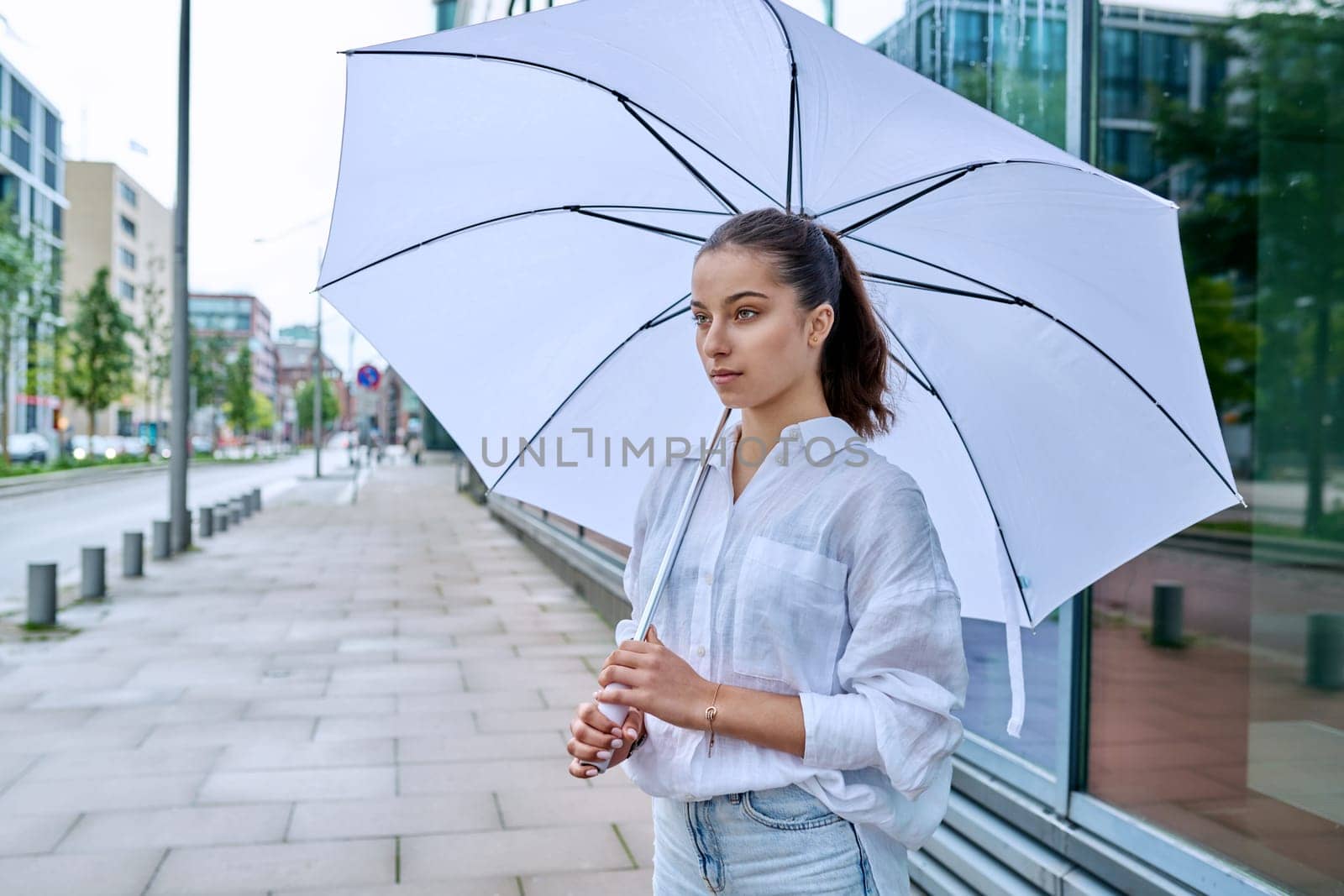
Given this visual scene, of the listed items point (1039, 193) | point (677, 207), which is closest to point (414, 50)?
point (677, 207)

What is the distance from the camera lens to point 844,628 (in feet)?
4.98

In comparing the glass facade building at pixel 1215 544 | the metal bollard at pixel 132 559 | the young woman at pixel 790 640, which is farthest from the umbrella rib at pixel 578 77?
the metal bollard at pixel 132 559

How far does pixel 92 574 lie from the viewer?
10062 millimetres

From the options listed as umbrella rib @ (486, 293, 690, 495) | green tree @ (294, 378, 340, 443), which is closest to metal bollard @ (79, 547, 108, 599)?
umbrella rib @ (486, 293, 690, 495)

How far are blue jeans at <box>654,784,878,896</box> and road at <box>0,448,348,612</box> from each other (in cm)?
974

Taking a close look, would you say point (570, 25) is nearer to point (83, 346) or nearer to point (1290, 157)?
point (1290, 157)

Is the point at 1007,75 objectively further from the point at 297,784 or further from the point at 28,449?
the point at 28,449

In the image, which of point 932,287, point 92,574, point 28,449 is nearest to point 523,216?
point 932,287

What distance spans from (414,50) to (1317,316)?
10.1ft

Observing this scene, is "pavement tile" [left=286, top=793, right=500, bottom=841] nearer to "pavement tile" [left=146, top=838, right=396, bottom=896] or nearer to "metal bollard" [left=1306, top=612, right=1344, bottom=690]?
"pavement tile" [left=146, top=838, right=396, bottom=896]

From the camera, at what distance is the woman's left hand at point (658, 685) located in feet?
4.74

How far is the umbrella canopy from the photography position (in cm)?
181

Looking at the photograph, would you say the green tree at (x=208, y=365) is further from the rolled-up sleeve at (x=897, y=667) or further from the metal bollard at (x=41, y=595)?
the rolled-up sleeve at (x=897, y=667)

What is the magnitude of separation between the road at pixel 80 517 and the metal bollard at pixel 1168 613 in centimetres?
882
